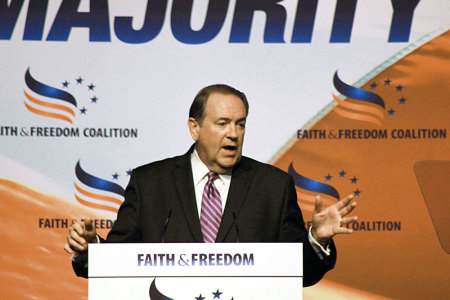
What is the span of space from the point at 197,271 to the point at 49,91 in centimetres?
268

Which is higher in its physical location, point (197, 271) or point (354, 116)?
point (354, 116)

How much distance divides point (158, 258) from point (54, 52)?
2709mm

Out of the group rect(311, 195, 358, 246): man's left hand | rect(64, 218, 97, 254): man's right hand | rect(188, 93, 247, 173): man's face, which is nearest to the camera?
rect(311, 195, 358, 246): man's left hand

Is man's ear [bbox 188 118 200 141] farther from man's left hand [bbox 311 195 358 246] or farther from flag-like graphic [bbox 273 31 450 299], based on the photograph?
flag-like graphic [bbox 273 31 450 299]

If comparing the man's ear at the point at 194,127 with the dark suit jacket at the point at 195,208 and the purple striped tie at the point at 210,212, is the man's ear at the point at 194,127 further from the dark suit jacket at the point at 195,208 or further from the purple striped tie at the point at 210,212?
the purple striped tie at the point at 210,212

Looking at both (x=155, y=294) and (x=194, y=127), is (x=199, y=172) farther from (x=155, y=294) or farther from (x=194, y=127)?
(x=155, y=294)

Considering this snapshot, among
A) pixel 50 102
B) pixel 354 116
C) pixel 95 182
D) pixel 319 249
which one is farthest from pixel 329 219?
pixel 50 102

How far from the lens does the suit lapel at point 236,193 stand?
2.63 m

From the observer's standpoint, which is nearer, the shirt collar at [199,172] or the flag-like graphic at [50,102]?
the shirt collar at [199,172]

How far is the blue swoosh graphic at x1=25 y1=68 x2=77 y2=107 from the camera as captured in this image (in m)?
4.44

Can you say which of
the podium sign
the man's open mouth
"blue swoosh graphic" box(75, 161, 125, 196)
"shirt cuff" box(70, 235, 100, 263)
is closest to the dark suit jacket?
the man's open mouth

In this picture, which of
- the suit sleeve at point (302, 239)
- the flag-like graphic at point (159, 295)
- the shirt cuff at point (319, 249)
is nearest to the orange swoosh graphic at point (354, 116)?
the suit sleeve at point (302, 239)

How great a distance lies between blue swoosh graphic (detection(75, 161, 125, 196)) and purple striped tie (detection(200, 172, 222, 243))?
1728 millimetres

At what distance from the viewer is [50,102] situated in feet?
14.6
